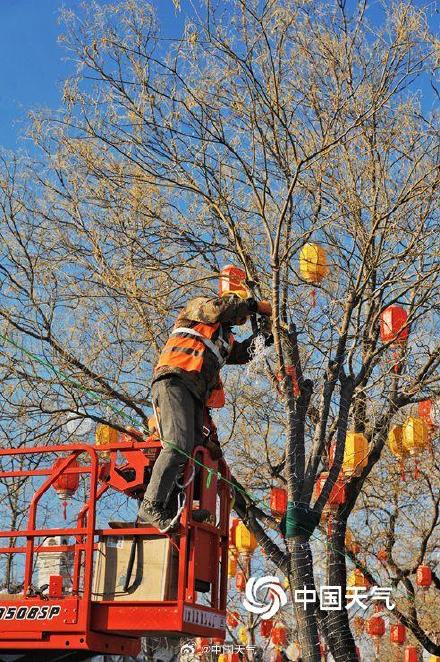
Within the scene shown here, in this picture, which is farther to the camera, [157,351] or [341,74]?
[157,351]

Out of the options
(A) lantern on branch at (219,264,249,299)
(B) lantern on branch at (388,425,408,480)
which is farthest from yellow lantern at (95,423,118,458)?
(B) lantern on branch at (388,425,408,480)

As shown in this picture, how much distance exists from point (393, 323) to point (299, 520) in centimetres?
282

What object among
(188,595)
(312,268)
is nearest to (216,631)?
(188,595)

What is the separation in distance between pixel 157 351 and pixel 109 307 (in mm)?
1051

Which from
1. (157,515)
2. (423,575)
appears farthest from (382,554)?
(157,515)

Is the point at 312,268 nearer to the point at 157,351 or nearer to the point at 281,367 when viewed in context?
the point at 281,367

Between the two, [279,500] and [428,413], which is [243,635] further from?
[428,413]

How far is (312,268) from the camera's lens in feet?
36.9

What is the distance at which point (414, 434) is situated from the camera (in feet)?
38.5

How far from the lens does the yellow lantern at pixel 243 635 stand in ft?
91.4

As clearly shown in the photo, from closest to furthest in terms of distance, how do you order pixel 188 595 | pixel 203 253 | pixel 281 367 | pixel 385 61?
pixel 188 595
pixel 281 367
pixel 385 61
pixel 203 253

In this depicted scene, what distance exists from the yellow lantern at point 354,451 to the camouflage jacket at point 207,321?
4370mm

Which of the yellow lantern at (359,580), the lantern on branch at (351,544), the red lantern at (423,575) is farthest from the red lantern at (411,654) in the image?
the lantern on branch at (351,544)

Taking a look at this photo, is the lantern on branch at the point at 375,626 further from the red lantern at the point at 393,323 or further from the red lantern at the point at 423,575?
the red lantern at the point at 393,323
